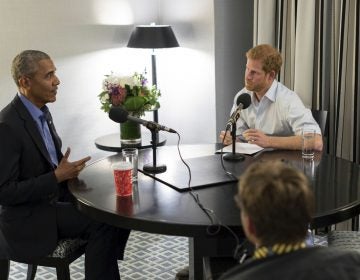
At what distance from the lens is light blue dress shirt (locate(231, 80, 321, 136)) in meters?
2.96

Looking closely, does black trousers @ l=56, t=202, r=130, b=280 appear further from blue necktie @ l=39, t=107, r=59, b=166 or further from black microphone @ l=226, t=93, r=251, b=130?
black microphone @ l=226, t=93, r=251, b=130

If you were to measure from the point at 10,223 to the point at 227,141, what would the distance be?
121cm

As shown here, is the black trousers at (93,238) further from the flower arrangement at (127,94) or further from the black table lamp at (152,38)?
the black table lamp at (152,38)

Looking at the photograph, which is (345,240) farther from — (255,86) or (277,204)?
(277,204)

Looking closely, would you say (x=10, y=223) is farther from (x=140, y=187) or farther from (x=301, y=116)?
(x=301, y=116)

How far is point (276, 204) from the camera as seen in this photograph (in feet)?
3.82

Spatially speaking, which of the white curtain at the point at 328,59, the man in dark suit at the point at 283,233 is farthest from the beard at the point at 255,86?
the man in dark suit at the point at 283,233

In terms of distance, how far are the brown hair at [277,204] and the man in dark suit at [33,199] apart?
4.32 ft

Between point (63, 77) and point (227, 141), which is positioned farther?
point (63, 77)

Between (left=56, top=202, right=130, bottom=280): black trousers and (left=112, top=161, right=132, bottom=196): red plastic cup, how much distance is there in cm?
34

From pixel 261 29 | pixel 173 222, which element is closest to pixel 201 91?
pixel 261 29

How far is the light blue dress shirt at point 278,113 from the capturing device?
→ 9.72 ft

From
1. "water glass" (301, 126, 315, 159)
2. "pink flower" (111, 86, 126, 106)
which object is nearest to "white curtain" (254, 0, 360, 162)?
"water glass" (301, 126, 315, 159)

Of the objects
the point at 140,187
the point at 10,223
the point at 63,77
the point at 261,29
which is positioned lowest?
the point at 10,223
